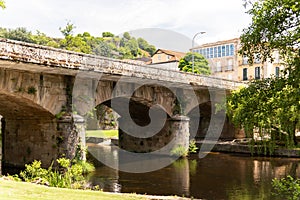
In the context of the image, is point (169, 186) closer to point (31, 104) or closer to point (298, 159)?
point (31, 104)

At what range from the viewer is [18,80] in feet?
50.3

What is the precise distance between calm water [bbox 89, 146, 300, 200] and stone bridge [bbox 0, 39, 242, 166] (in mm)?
2710

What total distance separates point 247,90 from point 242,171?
10929 mm

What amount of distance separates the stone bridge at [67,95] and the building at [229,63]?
26080 mm

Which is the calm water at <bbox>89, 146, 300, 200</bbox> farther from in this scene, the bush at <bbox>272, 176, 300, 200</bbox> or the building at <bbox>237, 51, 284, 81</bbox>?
the building at <bbox>237, 51, 284, 81</bbox>

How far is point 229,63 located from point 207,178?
133ft

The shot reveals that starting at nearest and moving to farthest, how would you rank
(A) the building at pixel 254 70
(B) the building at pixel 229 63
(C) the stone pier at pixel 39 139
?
1. (C) the stone pier at pixel 39 139
2. (A) the building at pixel 254 70
3. (B) the building at pixel 229 63

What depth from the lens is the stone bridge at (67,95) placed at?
15.0 metres

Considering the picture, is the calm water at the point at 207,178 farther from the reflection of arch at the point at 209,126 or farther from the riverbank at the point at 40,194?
the reflection of arch at the point at 209,126

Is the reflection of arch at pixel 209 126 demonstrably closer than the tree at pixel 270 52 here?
No

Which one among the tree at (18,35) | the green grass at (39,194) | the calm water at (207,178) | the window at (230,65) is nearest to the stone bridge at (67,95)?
the calm water at (207,178)

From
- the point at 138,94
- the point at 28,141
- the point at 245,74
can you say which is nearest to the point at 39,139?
the point at 28,141

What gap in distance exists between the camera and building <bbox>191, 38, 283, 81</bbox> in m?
50.7

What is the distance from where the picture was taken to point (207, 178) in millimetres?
16562
